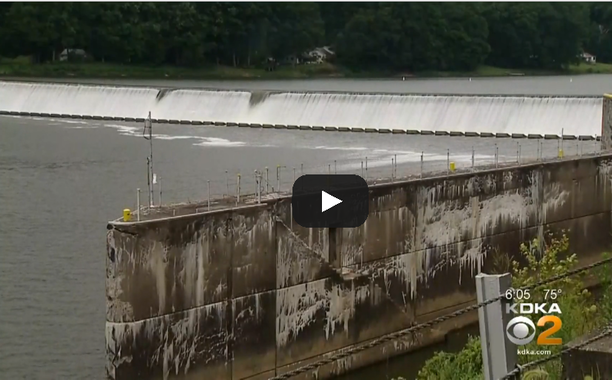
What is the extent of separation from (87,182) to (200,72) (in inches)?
2566

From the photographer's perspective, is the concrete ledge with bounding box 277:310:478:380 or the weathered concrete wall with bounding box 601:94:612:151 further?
the weathered concrete wall with bounding box 601:94:612:151

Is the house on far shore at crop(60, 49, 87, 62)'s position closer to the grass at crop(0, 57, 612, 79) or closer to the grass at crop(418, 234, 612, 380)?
the grass at crop(0, 57, 612, 79)

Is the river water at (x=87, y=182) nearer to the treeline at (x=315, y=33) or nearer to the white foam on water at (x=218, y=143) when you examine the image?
the white foam on water at (x=218, y=143)

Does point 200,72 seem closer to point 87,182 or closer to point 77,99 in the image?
point 77,99

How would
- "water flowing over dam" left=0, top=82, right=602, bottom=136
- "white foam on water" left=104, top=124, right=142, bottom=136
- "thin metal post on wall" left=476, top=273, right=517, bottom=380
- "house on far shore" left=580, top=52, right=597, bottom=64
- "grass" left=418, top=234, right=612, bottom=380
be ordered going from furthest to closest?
"house on far shore" left=580, top=52, right=597, bottom=64
"white foam on water" left=104, top=124, right=142, bottom=136
"water flowing over dam" left=0, top=82, right=602, bottom=136
"grass" left=418, top=234, right=612, bottom=380
"thin metal post on wall" left=476, top=273, right=517, bottom=380

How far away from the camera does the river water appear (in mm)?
22234

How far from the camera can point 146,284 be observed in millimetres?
17547

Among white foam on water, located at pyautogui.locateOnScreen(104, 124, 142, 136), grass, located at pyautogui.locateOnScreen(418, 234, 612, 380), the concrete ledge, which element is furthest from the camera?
white foam on water, located at pyautogui.locateOnScreen(104, 124, 142, 136)

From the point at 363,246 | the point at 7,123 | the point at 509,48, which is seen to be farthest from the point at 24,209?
the point at 509,48

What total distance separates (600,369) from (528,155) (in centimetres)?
3767

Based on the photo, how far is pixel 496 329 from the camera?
7102 mm
